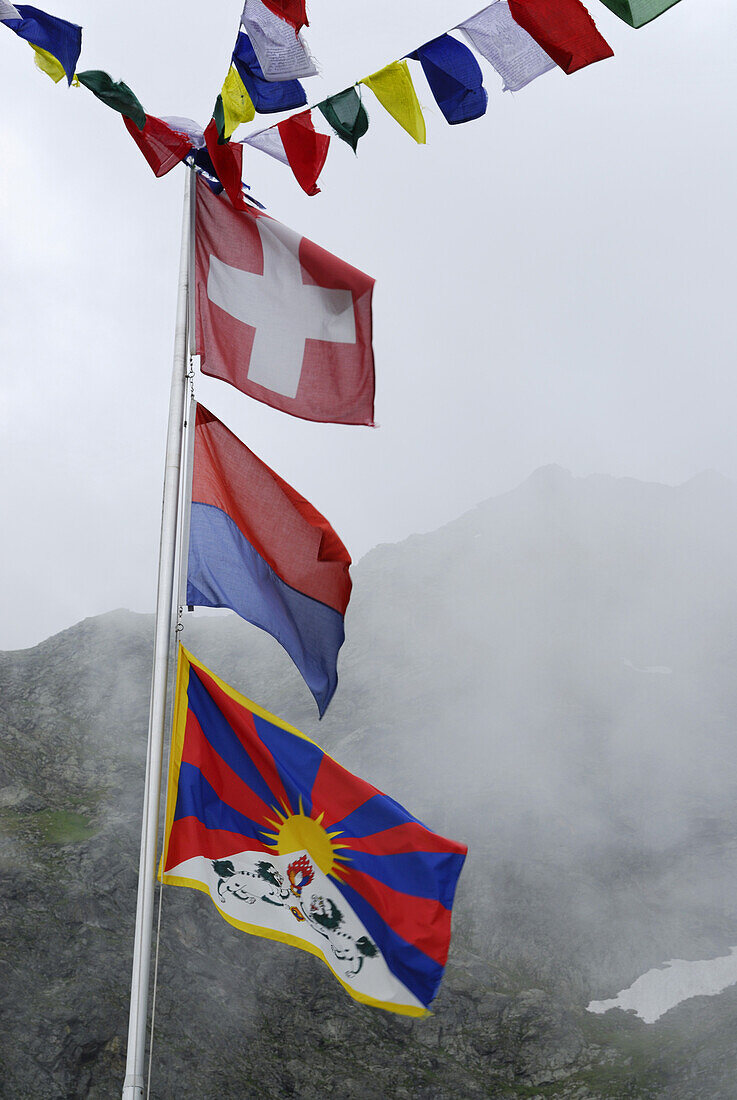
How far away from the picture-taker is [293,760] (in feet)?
28.8

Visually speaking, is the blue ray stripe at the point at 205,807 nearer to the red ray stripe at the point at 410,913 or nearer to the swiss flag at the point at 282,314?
the red ray stripe at the point at 410,913

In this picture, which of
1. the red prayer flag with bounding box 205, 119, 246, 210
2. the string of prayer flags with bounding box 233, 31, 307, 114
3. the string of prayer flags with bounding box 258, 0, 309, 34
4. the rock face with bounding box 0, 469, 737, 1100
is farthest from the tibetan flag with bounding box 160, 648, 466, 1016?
the rock face with bounding box 0, 469, 737, 1100

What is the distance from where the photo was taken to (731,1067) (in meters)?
52.7

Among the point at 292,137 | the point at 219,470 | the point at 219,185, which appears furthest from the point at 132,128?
the point at 219,470

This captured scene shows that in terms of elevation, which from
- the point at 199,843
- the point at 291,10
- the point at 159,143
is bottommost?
the point at 199,843

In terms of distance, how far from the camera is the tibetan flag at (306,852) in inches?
333

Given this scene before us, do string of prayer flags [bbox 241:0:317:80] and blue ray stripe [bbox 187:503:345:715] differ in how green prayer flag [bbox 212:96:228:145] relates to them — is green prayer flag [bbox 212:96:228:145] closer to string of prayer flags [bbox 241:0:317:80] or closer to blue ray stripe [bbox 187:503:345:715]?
string of prayer flags [bbox 241:0:317:80]

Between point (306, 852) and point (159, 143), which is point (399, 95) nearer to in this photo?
point (159, 143)

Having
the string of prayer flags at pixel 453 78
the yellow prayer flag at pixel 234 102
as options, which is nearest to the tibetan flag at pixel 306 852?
the yellow prayer flag at pixel 234 102

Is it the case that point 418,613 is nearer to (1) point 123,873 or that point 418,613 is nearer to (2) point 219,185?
(1) point 123,873

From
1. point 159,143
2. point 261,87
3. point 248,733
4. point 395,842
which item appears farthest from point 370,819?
point 261,87

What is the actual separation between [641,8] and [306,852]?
24.2 ft

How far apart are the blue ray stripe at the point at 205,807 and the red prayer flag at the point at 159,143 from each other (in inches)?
221

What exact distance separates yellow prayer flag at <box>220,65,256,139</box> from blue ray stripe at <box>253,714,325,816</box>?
214 inches
